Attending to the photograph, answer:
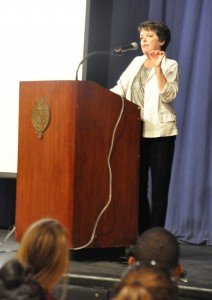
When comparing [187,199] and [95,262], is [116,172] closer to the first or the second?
[95,262]

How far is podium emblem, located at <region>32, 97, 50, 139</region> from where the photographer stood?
10.3 feet

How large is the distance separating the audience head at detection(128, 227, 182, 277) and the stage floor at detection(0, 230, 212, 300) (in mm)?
803

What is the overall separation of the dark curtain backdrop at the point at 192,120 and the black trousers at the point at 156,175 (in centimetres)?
129

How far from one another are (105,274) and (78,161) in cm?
56

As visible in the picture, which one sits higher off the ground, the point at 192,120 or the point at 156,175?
the point at 192,120

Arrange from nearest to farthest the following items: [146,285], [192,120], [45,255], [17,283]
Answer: [146,285]
[17,283]
[45,255]
[192,120]

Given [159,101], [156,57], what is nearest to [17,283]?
[156,57]

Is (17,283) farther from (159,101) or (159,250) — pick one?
(159,101)

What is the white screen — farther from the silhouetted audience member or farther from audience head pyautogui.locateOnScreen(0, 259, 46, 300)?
audience head pyautogui.locateOnScreen(0, 259, 46, 300)

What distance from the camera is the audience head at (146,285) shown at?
142 cm

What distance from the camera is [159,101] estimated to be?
→ 11.2 ft

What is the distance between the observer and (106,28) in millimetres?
5090

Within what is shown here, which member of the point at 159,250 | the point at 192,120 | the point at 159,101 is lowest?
the point at 159,250

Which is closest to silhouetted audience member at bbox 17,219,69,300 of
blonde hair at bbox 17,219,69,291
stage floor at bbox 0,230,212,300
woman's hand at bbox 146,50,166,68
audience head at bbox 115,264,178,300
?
blonde hair at bbox 17,219,69,291
